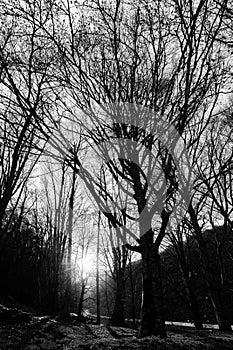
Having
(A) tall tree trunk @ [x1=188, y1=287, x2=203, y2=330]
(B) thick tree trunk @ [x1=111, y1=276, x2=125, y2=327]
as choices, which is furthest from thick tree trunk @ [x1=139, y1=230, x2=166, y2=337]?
(B) thick tree trunk @ [x1=111, y1=276, x2=125, y2=327]

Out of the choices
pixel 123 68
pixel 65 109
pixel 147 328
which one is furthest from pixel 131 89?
pixel 147 328

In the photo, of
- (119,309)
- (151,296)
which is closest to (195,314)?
(119,309)

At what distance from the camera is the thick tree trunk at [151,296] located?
21.2ft

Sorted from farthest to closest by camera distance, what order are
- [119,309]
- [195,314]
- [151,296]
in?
[119,309] < [195,314] < [151,296]

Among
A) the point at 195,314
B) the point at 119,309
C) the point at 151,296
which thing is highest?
the point at 119,309

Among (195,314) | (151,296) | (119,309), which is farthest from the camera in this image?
(119,309)

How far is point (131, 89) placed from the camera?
268 inches

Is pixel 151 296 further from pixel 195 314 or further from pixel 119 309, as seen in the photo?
pixel 119 309

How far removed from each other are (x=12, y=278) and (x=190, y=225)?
13765mm

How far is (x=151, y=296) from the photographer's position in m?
6.65

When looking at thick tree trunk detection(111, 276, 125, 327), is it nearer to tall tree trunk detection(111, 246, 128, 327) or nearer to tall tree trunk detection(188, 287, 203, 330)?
tall tree trunk detection(111, 246, 128, 327)

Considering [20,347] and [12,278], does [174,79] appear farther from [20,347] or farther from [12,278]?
[12,278]

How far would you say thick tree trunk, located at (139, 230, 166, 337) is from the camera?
6.45 meters

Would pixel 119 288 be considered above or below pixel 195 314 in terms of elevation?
above
